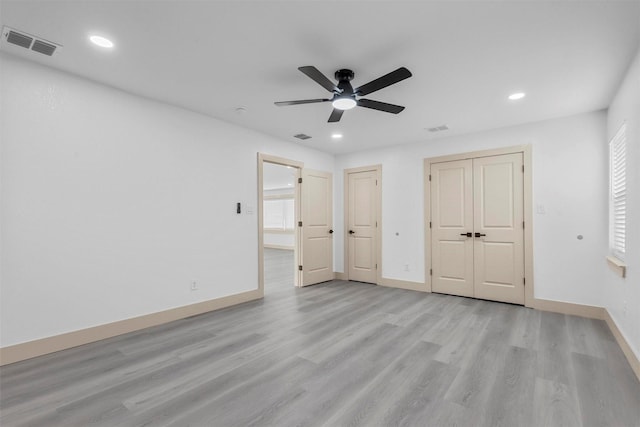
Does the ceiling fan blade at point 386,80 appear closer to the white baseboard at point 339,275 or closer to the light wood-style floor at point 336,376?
the light wood-style floor at point 336,376

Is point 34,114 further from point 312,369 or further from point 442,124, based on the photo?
point 442,124

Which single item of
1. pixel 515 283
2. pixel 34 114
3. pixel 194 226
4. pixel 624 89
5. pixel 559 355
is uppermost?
pixel 624 89

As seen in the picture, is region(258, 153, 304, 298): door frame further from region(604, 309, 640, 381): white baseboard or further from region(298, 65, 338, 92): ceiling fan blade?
region(604, 309, 640, 381): white baseboard

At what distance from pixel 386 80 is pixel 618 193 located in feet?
9.60

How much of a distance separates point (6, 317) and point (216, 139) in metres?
2.77

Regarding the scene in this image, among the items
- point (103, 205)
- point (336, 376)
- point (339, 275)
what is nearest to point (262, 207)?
point (103, 205)

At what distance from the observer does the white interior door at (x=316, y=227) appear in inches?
220

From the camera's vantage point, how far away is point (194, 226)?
3877 mm

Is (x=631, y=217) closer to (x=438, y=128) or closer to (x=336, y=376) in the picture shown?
(x=438, y=128)

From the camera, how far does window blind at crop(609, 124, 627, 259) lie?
3000 mm

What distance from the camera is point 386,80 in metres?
2.45

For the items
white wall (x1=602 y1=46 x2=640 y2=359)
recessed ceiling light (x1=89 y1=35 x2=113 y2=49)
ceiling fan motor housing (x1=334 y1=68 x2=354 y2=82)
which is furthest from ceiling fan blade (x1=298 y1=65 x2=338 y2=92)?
white wall (x1=602 y1=46 x2=640 y2=359)

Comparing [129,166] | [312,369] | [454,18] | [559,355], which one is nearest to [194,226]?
[129,166]

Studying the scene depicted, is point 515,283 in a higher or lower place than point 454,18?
lower
